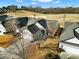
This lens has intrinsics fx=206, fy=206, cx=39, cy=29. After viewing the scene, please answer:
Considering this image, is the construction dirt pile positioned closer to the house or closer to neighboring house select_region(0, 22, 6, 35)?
the house

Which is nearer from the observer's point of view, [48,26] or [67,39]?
[67,39]

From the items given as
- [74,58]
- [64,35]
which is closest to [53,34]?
[64,35]

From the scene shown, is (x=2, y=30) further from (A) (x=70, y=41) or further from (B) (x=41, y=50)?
(A) (x=70, y=41)

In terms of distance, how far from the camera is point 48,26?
24.1 metres

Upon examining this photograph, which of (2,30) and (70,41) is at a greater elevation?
(70,41)

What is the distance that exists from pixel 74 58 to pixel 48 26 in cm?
1160

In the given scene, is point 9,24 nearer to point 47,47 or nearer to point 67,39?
point 47,47

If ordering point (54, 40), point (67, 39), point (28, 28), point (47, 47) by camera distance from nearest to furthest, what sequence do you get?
point (67, 39), point (47, 47), point (54, 40), point (28, 28)

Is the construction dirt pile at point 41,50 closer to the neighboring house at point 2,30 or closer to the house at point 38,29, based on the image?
the house at point 38,29

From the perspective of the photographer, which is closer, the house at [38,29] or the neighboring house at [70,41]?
the neighboring house at [70,41]

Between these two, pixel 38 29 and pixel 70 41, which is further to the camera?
pixel 38 29

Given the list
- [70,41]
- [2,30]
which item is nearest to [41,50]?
[70,41]

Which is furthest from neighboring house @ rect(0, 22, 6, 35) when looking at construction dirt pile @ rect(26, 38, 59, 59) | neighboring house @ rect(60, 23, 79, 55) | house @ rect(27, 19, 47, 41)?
neighboring house @ rect(60, 23, 79, 55)

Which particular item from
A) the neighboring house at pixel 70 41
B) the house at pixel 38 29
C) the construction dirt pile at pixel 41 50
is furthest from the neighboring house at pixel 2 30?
→ the neighboring house at pixel 70 41
